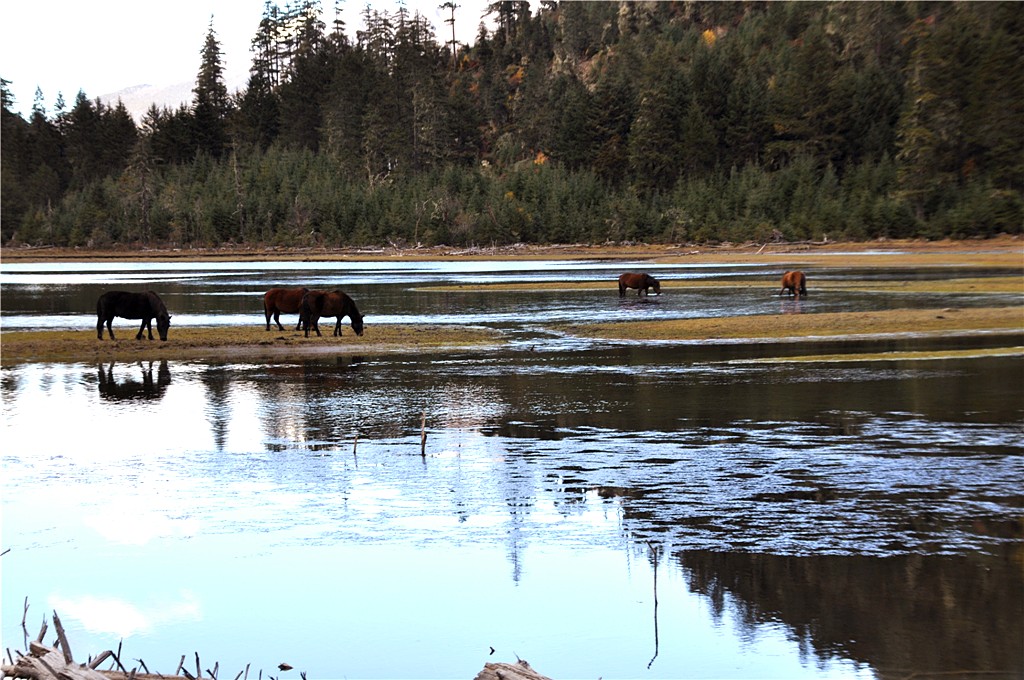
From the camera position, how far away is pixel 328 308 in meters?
37.7

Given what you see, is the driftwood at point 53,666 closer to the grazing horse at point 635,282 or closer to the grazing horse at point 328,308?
the grazing horse at point 328,308

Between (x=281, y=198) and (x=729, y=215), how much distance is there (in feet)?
171

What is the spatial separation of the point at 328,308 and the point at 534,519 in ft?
79.4

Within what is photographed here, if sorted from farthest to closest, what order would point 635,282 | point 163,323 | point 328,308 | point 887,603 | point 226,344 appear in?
point 635,282
point 328,308
point 163,323
point 226,344
point 887,603

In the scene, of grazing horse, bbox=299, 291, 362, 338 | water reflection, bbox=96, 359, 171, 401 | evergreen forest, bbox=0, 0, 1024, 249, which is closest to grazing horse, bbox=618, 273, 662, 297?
grazing horse, bbox=299, 291, 362, 338

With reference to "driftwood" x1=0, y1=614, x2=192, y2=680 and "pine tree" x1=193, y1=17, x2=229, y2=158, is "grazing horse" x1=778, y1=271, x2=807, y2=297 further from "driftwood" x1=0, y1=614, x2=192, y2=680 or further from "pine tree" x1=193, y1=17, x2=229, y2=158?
"pine tree" x1=193, y1=17, x2=229, y2=158

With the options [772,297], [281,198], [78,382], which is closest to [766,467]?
[78,382]

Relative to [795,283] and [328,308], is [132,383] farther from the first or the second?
[795,283]

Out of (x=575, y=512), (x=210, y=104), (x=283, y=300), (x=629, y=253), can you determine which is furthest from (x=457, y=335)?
(x=210, y=104)

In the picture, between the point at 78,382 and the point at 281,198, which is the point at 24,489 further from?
the point at 281,198

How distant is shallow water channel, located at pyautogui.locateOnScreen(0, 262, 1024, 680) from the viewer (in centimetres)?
1046

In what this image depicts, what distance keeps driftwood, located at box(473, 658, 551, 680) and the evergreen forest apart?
100961mm

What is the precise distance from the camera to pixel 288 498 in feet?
52.3

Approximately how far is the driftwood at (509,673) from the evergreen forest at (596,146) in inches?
3975
